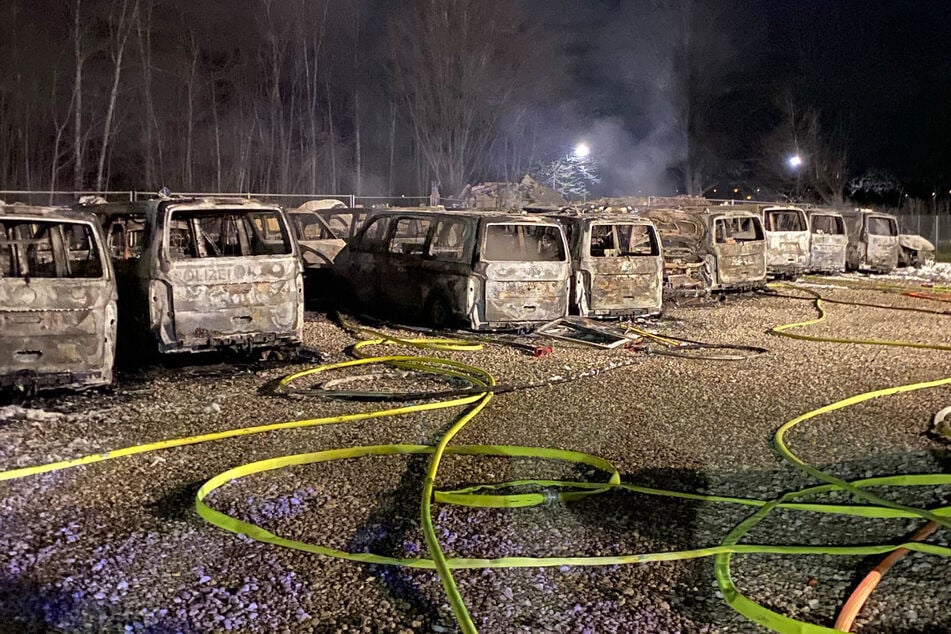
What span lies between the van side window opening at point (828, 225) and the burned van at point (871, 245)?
0.31 metres

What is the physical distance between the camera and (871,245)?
66.4ft

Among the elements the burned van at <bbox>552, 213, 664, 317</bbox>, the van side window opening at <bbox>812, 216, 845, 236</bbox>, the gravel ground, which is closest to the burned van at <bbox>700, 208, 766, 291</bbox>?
the burned van at <bbox>552, 213, 664, 317</bbox>

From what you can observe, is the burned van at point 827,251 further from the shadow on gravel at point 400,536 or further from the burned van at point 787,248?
the shadow on gravel at point 400,536

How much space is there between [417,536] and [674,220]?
38.5ft

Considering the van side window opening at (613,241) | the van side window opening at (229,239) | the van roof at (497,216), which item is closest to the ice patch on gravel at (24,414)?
the van side window opening at (229,239)

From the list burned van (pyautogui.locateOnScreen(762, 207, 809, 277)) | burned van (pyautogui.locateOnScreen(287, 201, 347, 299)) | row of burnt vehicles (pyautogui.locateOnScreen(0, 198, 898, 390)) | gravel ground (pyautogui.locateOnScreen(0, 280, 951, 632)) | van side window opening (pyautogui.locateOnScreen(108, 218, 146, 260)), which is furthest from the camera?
burned van (pyautogui.locateOnScreen(762, 207, 809, 277))

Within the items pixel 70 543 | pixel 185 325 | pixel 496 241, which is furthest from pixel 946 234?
pixel 70 543

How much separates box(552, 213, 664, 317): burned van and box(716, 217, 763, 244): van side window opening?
3.15 m

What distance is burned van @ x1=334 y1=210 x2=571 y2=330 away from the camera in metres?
10.2

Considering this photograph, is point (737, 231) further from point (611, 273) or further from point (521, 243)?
point (521, 243)

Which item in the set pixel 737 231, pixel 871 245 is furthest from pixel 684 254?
pixel 871 245

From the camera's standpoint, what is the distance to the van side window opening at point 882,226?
20.7 meters

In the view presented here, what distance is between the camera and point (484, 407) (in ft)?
23.4

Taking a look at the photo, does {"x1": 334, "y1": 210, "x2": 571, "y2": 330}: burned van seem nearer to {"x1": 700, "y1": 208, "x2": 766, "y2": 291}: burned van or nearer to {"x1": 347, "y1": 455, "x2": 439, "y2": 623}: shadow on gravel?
{"x1": 700, "y1": 208, "x2": 766, "y2": 291}: burned van
